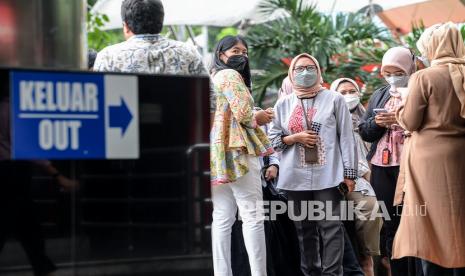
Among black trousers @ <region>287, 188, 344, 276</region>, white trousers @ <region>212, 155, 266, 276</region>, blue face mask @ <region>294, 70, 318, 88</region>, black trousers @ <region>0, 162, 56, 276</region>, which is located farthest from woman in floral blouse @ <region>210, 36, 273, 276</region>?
black trousers @ <region>0, 162, 56, 276</region>

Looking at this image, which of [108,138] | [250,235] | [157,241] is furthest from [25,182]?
[250,235]

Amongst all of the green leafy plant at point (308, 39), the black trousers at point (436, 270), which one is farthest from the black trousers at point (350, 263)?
the green leafy plant at point (308, 39)

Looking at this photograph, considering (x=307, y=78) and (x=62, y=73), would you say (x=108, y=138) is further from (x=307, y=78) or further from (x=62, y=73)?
(x=307, y=78)

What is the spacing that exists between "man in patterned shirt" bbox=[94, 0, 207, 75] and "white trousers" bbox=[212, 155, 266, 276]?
5.25 ft

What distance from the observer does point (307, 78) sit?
7.86m

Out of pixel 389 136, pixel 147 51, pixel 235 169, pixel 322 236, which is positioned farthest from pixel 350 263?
pixel 147 51

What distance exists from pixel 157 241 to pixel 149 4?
8.84 ft

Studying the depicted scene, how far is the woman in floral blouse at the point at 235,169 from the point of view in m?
7.09

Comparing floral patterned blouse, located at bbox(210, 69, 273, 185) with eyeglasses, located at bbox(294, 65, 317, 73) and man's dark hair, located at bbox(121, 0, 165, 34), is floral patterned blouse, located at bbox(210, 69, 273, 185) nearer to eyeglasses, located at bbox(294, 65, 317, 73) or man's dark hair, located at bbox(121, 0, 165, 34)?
eyeglasses, located at bbox(294, 65, 317, 73)

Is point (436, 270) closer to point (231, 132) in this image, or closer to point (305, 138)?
point (305, 138)

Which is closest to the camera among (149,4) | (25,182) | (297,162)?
(25,182)

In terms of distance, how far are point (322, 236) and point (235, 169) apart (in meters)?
1.14

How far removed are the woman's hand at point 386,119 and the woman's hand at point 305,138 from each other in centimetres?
53

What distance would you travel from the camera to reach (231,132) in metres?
7.16
